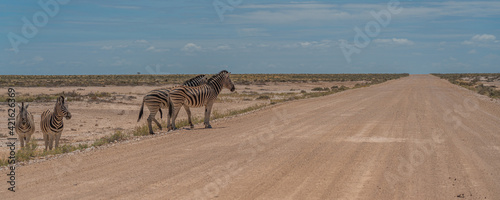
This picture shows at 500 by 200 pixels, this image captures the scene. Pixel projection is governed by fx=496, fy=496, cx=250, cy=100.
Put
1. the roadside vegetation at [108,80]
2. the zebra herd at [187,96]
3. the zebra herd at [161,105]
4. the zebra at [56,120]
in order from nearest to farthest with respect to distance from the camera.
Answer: the zebra at [56,120] < the zebra herd at [161,105] < the zebra herd at [187,96] < the roadside vegetation at [108,80]

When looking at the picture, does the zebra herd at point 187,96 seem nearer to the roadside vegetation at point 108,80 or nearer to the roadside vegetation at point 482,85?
the roadside vegetation at point 482,85

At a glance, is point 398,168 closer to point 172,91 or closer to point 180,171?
point 180,171

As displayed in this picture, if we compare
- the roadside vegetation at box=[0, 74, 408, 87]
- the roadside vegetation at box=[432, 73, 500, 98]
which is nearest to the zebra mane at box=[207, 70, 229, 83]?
the roadside vegetation at box=[432, 73, 500, 98]

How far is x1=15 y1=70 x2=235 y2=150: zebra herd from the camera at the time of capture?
14.8m

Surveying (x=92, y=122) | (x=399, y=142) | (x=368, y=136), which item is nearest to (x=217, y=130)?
(x=368, y=136)

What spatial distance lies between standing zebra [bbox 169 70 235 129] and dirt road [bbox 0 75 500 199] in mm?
1642

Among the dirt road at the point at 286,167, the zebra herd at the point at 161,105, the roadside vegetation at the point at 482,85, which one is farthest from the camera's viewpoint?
the roadside vegetation at the point at 482,85

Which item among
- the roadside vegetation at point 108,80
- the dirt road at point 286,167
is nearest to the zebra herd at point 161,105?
the dirt road at point 286,167

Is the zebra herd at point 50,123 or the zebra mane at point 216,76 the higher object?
the zebra mane at point 216,76

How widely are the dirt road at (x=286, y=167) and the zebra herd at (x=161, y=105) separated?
1.58 m

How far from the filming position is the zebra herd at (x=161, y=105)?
48.6 feet

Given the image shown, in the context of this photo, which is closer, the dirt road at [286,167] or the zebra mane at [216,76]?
the dirt road at [286,167]

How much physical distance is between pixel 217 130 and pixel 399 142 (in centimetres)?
649

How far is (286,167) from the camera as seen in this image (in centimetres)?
991
